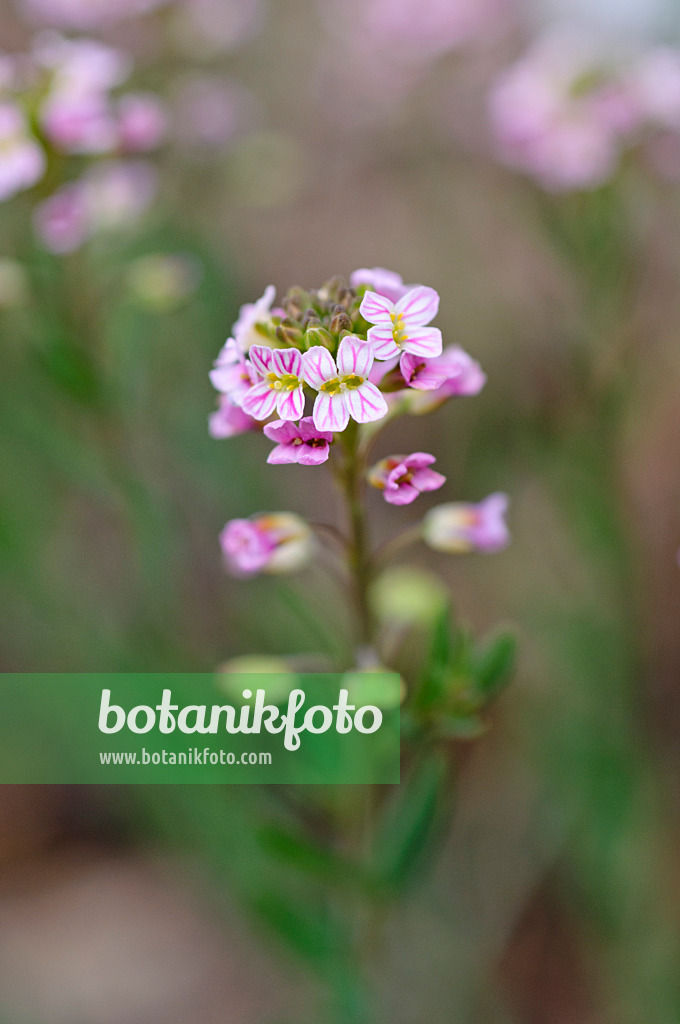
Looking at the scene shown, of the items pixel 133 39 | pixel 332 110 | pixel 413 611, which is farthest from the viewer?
pixel 332 110

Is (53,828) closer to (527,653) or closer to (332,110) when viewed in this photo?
(527,653)

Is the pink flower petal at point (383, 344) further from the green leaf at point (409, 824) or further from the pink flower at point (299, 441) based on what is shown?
the green leaf at point (409, 824)

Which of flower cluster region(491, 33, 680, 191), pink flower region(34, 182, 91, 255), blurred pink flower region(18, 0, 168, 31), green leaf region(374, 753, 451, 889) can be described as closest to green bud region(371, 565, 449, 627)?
green leaf region(374, 753, 451, 889)

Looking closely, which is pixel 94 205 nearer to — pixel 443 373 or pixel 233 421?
pixel 233 421

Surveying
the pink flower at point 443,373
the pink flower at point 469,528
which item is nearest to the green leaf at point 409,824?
the pink flower at point 469,528

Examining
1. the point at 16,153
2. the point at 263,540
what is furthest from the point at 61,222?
the point at 263,540

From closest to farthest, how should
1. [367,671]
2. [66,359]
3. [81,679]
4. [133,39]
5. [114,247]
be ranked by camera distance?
[367,671], [66,359], [114,247], [81,679], [133,39]

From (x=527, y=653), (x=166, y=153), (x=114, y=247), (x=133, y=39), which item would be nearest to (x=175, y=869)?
(x=527, y=653)

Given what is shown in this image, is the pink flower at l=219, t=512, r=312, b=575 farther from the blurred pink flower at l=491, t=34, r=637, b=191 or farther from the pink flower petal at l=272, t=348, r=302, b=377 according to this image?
the blurred pink flower at l=491, t=34, r=637, b=191
